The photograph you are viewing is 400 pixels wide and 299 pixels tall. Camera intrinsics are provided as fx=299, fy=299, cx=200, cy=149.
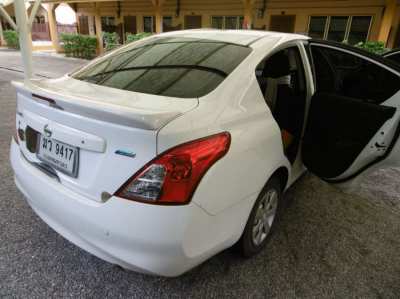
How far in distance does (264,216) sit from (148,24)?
15.0 meters

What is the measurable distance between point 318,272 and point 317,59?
218 cm

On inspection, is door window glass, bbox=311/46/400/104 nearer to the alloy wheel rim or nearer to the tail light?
the alloy wheel rim

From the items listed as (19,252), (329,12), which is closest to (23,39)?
(19,252)

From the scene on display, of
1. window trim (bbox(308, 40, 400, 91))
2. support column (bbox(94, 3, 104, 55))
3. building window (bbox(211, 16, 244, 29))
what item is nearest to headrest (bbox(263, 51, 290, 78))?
window trim (bbox(308, 40, 400, 91))

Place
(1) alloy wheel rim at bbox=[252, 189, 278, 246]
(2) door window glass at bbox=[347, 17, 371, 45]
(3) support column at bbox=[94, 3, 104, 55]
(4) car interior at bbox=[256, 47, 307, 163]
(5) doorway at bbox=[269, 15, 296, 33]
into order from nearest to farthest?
1. (1) alloy wheel rim at bbox=[252, 189, 278, 246]
2. (4) car interior at bbox=[256, 47, 307, 163]
3. (2) door window glass at bbox=[347, 17, 371, 45]
4. (5) doorway at bbox=[269, 15, 296, 33]
5. (3) support column at bbox=[94, 3, 104, 55]

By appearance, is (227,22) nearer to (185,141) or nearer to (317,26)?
(317,26)

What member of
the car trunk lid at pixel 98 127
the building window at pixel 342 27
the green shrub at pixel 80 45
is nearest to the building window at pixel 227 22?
the building window at pixel 342 27

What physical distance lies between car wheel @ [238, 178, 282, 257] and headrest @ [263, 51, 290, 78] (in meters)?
0.88

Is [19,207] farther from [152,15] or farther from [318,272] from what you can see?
[152,15]

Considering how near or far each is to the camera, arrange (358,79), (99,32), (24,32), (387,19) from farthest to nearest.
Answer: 1. (99,32)
2. (387,19)
3. (24,32)
4. (358,79)

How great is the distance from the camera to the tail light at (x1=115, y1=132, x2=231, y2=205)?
1325 millimetres

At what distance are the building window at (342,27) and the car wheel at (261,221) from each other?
9613mm

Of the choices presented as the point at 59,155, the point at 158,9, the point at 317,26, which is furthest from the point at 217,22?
the point at 59,155

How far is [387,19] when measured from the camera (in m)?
8.66
